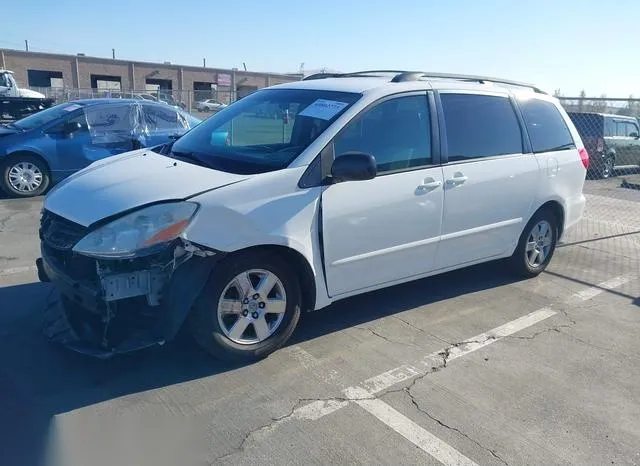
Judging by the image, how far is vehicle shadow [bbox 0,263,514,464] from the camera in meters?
3.13

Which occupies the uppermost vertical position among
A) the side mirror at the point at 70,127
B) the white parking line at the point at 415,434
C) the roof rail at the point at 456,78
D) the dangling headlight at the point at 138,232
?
the roof rail at the point at 456,78

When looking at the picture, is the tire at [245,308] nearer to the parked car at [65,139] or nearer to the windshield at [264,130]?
the windshield at [264,130]

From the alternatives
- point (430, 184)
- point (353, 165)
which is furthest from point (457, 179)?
point (353, 165)

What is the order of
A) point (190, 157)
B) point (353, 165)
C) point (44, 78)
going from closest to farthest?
point (353, 165), point (190, 157), point (44, 78)

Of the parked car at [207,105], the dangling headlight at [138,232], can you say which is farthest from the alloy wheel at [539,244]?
the parked car at [207,105]

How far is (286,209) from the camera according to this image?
3.74m

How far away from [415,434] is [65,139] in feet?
26.6

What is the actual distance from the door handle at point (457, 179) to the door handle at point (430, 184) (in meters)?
0.13

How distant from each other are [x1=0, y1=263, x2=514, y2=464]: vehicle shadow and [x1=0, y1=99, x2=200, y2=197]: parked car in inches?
185

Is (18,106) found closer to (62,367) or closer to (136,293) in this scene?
(62,367)

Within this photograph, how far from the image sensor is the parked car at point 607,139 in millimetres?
14773

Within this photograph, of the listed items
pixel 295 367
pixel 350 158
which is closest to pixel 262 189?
pixel 350 158

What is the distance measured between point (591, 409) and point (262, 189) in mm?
2507

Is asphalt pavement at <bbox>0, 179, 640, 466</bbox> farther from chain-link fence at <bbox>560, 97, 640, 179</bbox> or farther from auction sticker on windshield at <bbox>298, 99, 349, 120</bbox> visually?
chain-link fence at <bbox>560, 97, 640, 179</bbox>
